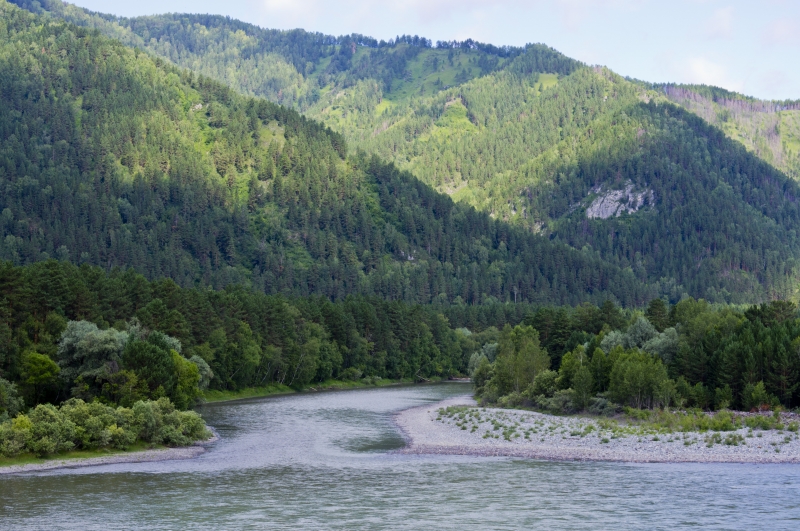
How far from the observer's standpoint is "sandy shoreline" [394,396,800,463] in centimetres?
8600

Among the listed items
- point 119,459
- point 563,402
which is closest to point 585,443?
point 563,402

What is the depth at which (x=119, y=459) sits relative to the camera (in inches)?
3403

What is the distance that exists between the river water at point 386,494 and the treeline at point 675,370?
1369 inches

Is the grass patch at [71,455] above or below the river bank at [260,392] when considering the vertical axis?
below

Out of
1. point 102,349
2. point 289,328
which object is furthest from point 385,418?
point 289,328

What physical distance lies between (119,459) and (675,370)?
74.0 metres

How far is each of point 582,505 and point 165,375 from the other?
58669 mm

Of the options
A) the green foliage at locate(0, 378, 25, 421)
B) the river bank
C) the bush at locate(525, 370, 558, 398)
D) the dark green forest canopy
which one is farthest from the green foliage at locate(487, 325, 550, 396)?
the green foliage at locate(0, 378, 25, 421)

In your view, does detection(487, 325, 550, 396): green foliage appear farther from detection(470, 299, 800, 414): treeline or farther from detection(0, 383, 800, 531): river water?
detection(0, 383, 800, 531): river water

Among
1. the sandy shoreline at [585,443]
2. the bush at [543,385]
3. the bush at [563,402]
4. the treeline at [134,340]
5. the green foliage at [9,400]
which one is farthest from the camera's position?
the bush at [543,385]

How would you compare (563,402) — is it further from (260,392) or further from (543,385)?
(260,392)

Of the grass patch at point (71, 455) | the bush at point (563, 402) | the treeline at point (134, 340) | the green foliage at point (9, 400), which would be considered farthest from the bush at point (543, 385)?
the green foliage at point (9, 400)

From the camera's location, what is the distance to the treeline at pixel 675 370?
114062mm

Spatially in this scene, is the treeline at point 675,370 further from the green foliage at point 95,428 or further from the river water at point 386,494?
the green foliage at point 95,428
